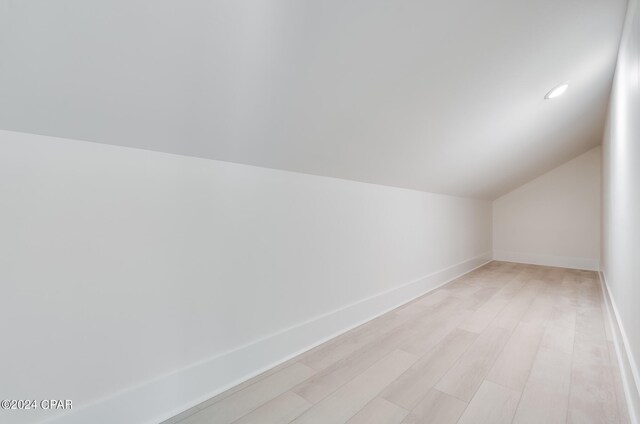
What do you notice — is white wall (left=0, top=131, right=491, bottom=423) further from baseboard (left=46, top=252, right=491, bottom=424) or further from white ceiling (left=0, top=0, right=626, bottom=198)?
white ceiling (left=0, top=0, right=626, bottom=198)

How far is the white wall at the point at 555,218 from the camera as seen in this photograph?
454 centimetres

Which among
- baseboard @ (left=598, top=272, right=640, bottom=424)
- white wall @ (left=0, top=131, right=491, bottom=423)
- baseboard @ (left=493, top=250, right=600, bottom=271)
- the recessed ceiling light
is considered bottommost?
baseboard @ (left=598, top=272, right=640, bottom=424)

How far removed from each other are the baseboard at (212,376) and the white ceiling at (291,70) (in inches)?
35.8

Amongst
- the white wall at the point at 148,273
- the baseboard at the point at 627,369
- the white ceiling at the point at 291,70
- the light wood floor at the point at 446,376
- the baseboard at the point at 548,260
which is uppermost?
the white ceiling at the point at 291,70

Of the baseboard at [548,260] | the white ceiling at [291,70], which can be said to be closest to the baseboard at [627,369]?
the white ceiling at [291,70]

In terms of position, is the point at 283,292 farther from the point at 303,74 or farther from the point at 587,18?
the point at 587,18

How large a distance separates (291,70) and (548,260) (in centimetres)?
551

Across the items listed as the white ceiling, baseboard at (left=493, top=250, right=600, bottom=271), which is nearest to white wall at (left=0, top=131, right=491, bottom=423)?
the white ceiling

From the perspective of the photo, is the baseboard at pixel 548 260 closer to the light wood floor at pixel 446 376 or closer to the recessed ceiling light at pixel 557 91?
the light wood floor at pixel 446 376

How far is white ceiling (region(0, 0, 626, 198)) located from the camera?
74 centimetres

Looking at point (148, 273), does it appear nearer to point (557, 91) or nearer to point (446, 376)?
point (446, 376)

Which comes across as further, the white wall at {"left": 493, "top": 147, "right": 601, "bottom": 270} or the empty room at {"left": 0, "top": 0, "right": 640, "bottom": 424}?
the white wall at {"left": 493, "top": 147, "right": 601, "bottom": 270}

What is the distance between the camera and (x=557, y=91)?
7.25 feet

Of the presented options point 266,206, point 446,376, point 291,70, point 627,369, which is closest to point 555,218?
point 627,369
